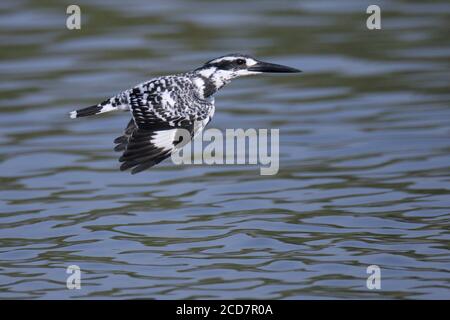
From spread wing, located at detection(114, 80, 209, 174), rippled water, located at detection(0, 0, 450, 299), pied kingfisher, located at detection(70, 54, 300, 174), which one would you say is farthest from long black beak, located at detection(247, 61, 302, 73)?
rippled water, located at detection(0, 0, 450, 299)

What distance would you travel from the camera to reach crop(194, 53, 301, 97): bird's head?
11.5 meters

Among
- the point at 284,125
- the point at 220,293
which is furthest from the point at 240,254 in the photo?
the point at 284,125

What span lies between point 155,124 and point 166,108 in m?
0.26

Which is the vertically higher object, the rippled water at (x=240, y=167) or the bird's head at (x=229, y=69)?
the bird's head at (x=229, y=69)

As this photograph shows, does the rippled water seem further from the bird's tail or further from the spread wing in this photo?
the bird's tail

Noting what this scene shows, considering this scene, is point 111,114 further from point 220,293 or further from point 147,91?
point 220,293

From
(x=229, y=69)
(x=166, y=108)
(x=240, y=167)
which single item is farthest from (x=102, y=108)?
(x=240, y=167)

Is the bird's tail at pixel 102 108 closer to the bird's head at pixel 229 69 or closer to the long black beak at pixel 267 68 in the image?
the bird's head at pixel 229 69

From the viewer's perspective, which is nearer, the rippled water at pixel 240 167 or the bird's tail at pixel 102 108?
the rippled water at pixel 240 167

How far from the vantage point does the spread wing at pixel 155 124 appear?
1005 cm

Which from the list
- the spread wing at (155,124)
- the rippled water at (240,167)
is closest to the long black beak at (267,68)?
the spread wing at (155,124)

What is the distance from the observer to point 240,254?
10.8 meters

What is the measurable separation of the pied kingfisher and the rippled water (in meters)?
1.01

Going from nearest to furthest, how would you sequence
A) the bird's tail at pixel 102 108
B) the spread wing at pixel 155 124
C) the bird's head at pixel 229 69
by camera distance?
the spread wing at pixel 155 124, the bird's tail at pixel 102 108, the bird's head at pixel 229 69
